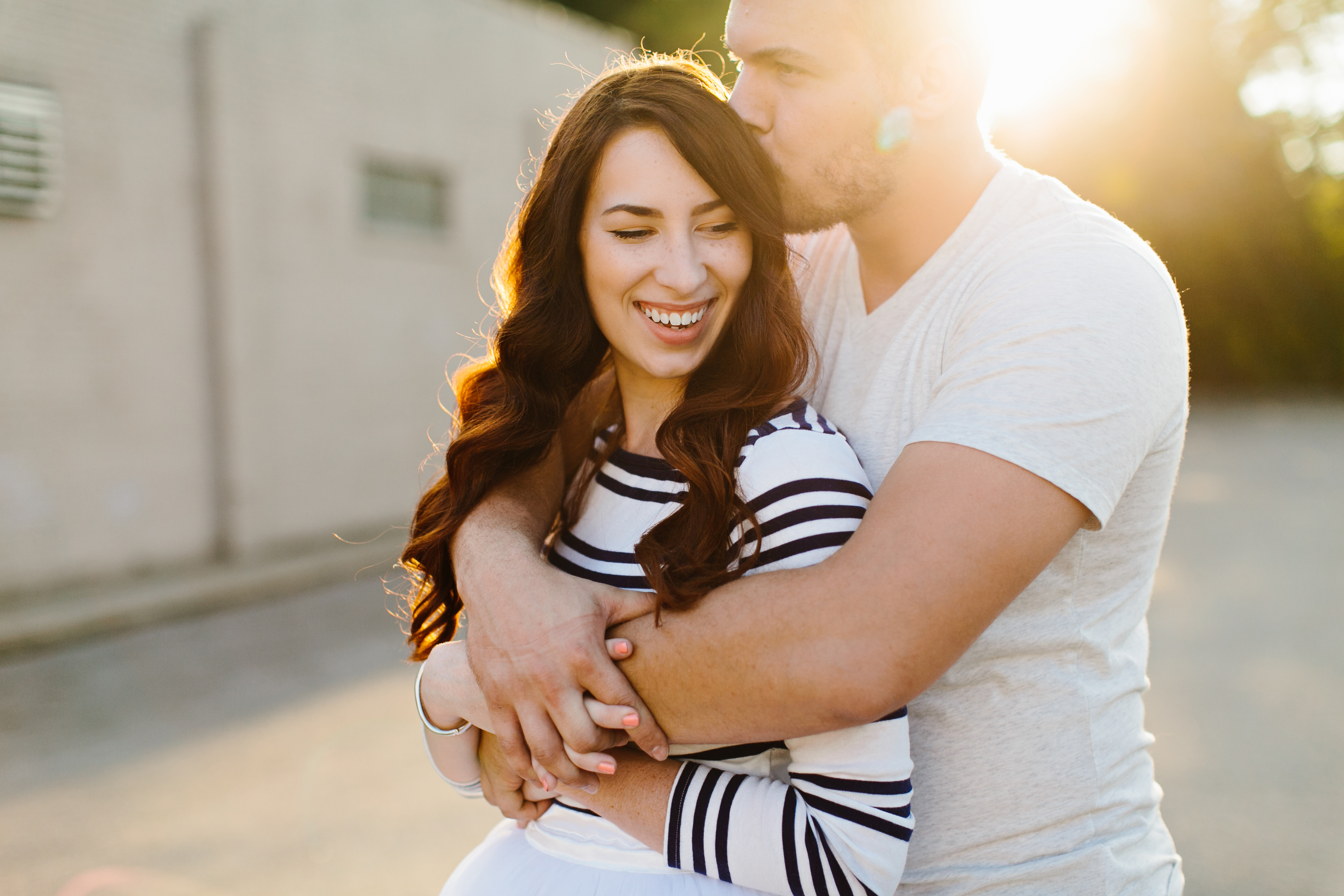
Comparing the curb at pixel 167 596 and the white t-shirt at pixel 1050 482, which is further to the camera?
the curb at pixel 167 596

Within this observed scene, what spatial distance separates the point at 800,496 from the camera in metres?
1.51

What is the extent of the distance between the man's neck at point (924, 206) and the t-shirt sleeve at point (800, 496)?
0.46 metres

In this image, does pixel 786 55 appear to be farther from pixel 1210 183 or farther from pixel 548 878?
pixel 1210 183

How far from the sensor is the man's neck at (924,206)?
1859mm

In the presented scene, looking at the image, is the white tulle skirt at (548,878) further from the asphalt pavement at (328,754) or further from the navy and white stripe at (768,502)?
the asphalt pavement at (328,754)

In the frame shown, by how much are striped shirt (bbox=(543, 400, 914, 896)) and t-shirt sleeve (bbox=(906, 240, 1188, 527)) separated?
190 mm

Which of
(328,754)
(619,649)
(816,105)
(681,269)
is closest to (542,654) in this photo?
(619,649)

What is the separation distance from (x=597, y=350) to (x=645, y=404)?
0.20 m

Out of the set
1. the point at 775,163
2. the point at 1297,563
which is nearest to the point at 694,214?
the point at 775,163

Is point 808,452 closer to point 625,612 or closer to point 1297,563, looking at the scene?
point 625,612

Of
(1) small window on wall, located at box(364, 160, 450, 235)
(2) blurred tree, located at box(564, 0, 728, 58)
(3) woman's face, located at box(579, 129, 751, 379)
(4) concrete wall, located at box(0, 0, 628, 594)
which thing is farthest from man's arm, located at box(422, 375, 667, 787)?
(2) blurred tree, located at box(564, 0, 728, 58)

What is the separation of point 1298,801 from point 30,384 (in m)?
7.85

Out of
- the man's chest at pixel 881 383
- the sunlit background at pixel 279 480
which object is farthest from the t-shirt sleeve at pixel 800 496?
the sunlit background at pixel 279 480

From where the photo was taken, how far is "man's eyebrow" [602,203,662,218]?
5.90 ft
